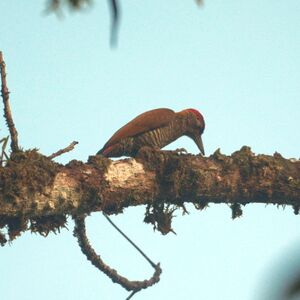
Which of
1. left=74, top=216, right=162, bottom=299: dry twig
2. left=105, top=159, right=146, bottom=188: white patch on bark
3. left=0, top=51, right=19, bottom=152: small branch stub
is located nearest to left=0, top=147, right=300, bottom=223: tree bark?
left=105, top=159, right=146, bottom=188: white patch on bark

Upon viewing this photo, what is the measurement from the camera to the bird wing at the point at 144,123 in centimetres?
635

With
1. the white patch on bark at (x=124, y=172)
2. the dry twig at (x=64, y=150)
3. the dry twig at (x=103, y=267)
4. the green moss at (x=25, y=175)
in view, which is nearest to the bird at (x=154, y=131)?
the dry twig at (x=103, y=267)

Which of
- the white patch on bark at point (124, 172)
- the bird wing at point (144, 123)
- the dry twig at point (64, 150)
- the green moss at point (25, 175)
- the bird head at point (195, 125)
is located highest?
the bird wing at point (144, 123)

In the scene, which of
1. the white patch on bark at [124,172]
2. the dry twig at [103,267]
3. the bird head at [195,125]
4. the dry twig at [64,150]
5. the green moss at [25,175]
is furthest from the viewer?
the bird head at [195,125]

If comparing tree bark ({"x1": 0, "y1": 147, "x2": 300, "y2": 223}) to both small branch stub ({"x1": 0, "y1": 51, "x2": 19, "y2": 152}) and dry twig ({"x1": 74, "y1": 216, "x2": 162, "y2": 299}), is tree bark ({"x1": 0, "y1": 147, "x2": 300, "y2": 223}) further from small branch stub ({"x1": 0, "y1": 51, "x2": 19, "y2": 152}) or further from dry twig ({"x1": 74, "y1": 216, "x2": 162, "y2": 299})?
dry twig ({"x1": 74, "y1": 216, "x2": 162, "y2": 299})

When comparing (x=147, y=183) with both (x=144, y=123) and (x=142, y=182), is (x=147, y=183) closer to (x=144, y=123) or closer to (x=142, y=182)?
(x=142, y=182)

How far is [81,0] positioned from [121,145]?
15.6 feet

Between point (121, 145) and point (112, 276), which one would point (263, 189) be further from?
point (121, 145)

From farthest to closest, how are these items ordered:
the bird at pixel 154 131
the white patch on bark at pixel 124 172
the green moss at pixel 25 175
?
the bird at pixel 154 131
the white patch on bark at pixel 124 172
the green moss at pixel 25 175

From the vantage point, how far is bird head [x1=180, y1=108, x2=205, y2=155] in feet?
24.9

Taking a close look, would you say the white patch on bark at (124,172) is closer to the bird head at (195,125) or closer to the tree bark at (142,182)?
the tree bark at (142,182)

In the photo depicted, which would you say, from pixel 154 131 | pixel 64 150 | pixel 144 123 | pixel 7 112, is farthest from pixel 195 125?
pixel 7 112

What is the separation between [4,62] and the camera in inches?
127

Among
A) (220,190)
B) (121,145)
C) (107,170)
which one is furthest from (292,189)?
(121,145)
